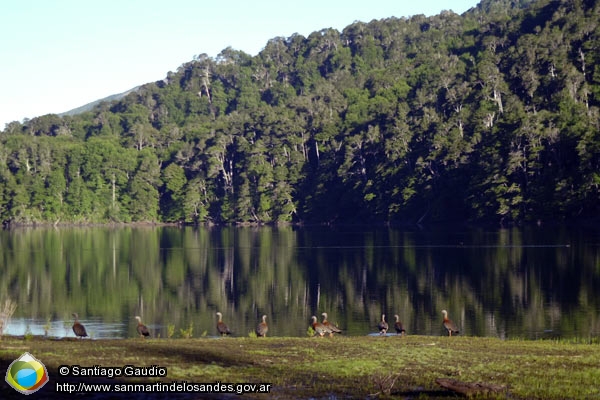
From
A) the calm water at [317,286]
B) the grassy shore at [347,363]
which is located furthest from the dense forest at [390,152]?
the grassy shore at [347,363]

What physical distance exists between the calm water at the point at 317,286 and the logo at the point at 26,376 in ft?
44.4

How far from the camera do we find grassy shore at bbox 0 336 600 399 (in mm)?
17156

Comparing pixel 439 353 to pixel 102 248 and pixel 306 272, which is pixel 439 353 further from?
pixel 102 248

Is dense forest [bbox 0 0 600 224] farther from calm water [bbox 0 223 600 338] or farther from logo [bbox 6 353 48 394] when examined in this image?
logo [bbox 6 353 48 394]

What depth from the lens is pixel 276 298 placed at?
1823 inches

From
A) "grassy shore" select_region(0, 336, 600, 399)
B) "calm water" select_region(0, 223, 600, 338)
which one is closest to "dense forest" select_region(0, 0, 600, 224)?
"calm water" select_region(0, 223, 600, 338)

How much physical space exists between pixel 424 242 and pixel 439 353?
209 ft

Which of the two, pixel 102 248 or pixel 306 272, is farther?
pixel 102 248

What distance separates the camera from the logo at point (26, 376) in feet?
52.2

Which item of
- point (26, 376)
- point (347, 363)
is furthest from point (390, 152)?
point (26, 376)

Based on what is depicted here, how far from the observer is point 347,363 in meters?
20.1

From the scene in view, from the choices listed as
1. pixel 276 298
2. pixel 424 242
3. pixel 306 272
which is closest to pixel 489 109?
pixel 424 242

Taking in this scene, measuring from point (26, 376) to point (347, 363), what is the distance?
25.3ft

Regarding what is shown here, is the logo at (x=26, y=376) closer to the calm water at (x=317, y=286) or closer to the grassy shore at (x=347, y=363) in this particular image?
the grassy shore at (x=347, y=363)
